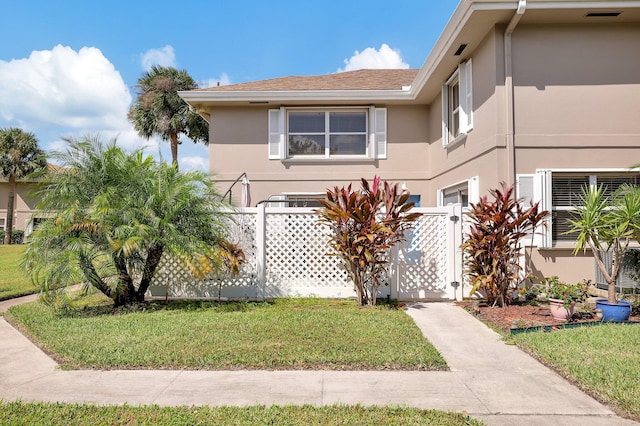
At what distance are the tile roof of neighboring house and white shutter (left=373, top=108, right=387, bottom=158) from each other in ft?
2.38

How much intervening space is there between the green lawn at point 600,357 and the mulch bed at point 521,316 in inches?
15.7

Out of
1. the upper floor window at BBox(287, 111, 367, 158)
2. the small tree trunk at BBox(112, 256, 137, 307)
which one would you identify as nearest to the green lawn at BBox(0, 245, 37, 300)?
the small tree trunk at BBox(112, 256, 137, 307)

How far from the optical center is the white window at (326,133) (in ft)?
37.7

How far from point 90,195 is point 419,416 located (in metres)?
5.84

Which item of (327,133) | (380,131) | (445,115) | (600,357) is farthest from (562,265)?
(327,133)

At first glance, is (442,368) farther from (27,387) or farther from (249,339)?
(27,387)

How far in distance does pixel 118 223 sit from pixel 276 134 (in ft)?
21.0

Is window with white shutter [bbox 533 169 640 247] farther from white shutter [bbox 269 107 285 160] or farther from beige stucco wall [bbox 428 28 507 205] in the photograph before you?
white shutter [bbox 269 107 285 160]

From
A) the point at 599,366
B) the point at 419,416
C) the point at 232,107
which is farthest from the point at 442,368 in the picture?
the point at 232,107

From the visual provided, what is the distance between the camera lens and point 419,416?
9.50 ft

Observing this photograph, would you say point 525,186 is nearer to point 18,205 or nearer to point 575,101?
point 575,101

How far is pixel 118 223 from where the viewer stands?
5906 millimetres

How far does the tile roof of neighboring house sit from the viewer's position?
37.3 ft

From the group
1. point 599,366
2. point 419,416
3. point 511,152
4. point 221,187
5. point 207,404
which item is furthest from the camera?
point 221,187
